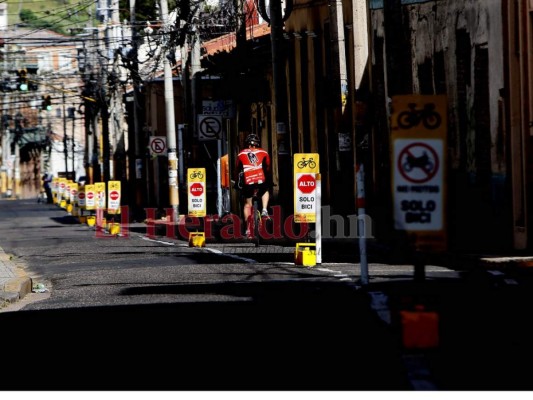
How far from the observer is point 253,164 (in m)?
24.8

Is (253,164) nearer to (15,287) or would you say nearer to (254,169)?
(254,169)

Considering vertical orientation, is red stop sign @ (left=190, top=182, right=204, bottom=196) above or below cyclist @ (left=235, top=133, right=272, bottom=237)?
below

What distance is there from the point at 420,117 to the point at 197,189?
20.3 metres

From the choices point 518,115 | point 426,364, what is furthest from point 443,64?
point 426,364

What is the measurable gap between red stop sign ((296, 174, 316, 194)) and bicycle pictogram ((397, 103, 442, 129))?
9.60 meters

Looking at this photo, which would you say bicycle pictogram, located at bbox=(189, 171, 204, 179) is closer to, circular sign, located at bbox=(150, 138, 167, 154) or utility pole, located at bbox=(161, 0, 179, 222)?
utility pole, located at bbox=(161, 0, 179, 222)

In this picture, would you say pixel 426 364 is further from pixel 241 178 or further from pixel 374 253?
pixel 241 178

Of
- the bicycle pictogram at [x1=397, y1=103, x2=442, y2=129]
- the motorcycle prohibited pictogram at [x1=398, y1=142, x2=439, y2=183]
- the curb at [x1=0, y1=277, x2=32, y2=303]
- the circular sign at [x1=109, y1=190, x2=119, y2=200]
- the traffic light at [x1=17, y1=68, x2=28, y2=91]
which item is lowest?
the curb at [x1=0, y1=277, x2=32, y2=303]

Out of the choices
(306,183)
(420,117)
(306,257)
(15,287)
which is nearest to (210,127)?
(306,183)

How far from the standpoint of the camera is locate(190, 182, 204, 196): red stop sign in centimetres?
3094

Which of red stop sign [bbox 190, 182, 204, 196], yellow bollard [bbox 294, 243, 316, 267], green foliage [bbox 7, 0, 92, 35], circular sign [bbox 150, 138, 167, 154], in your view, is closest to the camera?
yellow bollard [bbox 294, 243, 316, 267]

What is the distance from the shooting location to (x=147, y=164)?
70188 mm

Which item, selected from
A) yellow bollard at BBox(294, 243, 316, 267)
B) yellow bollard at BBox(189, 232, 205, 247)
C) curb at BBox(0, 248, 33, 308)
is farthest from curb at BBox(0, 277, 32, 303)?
yellow bollard at BBox(189, 232, 205, 247)
